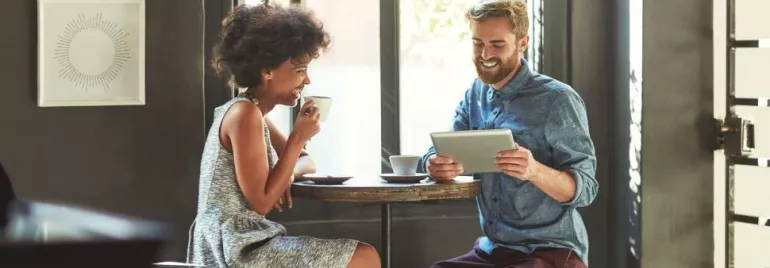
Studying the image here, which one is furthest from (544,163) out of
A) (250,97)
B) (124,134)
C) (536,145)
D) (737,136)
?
(124,134)

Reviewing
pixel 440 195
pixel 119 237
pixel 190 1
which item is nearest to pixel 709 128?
pixel 440 195

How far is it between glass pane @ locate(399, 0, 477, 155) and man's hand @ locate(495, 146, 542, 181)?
0.94 m

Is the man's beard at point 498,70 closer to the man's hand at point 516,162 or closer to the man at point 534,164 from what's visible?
the man at point 534,164

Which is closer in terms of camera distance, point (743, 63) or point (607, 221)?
point (743, 63)

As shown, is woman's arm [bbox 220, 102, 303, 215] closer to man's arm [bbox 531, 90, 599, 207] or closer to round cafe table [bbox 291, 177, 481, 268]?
round cafe table [bbox 291, 177, 481, 268]

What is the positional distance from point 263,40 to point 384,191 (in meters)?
0.59

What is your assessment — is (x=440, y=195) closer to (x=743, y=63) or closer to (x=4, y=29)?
(x=743, y=63)

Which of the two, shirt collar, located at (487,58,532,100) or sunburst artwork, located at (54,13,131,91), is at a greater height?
sunburst artwork, located at (54,13,131,91)

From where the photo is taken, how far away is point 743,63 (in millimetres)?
2812

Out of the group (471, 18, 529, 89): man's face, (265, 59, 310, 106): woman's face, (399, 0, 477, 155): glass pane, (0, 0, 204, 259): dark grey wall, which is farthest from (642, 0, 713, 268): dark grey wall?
(0, 0, 204, 259): dark grey wall

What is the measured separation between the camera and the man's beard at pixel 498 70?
8.63ft

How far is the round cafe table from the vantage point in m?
2.38

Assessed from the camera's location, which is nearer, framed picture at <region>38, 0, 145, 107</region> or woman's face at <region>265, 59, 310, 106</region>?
woman's face at <region>265, 59, 310, 106</region>

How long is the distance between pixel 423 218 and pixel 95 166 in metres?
1.22
